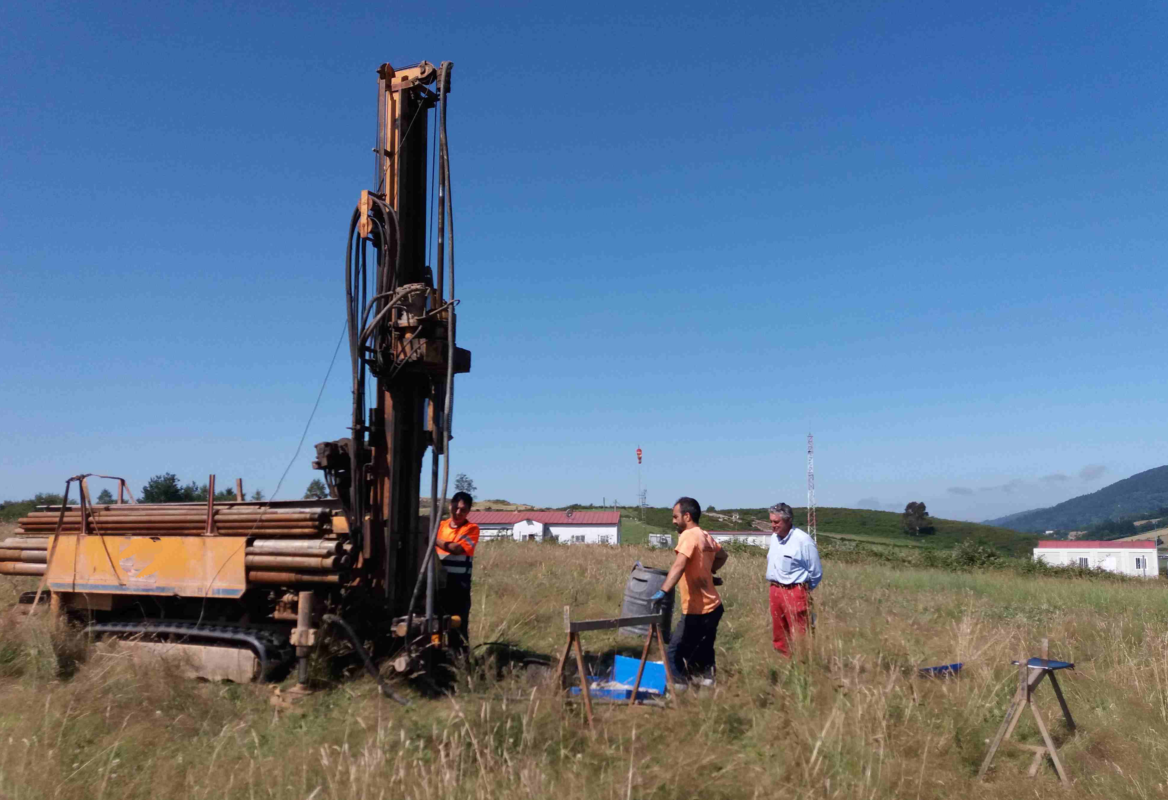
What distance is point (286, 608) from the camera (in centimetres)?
841

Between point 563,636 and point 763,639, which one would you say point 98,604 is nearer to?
point 563,636

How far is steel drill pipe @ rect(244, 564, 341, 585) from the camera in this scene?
7699mm

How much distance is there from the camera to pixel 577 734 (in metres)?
5.89

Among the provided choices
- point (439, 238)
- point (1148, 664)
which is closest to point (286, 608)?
point (439, 238)

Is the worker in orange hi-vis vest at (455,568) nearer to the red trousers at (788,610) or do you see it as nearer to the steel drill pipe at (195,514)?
the steel drill pipe at (195,514)

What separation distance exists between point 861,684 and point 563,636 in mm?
4759

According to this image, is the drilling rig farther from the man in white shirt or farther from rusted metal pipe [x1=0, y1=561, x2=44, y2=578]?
the man in white shirt

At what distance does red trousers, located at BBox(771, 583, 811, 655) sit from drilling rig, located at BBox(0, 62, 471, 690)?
10.8ft

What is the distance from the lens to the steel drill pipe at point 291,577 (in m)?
7.70

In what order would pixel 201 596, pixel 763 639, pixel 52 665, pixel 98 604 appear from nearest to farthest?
pixel 52 665 < pixel 201 596 < pixel 98 604 < pixel 763 639

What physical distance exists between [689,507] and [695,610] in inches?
38.2

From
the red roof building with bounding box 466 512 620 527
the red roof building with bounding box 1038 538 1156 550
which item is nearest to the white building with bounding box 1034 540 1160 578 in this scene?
the red roof building with bounding box 1038 538 1156 550

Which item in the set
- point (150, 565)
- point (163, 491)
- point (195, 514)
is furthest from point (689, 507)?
point (163, 491)

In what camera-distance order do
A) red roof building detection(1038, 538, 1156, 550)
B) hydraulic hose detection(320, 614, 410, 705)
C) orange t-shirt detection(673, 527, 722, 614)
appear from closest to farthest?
1. hydraulic hose detection(320, 614, 410, 705)
2. orange t-shirt detection(673, 527, 722, 614)
3. red roof building detection(1038, 538, 1156, 550)
